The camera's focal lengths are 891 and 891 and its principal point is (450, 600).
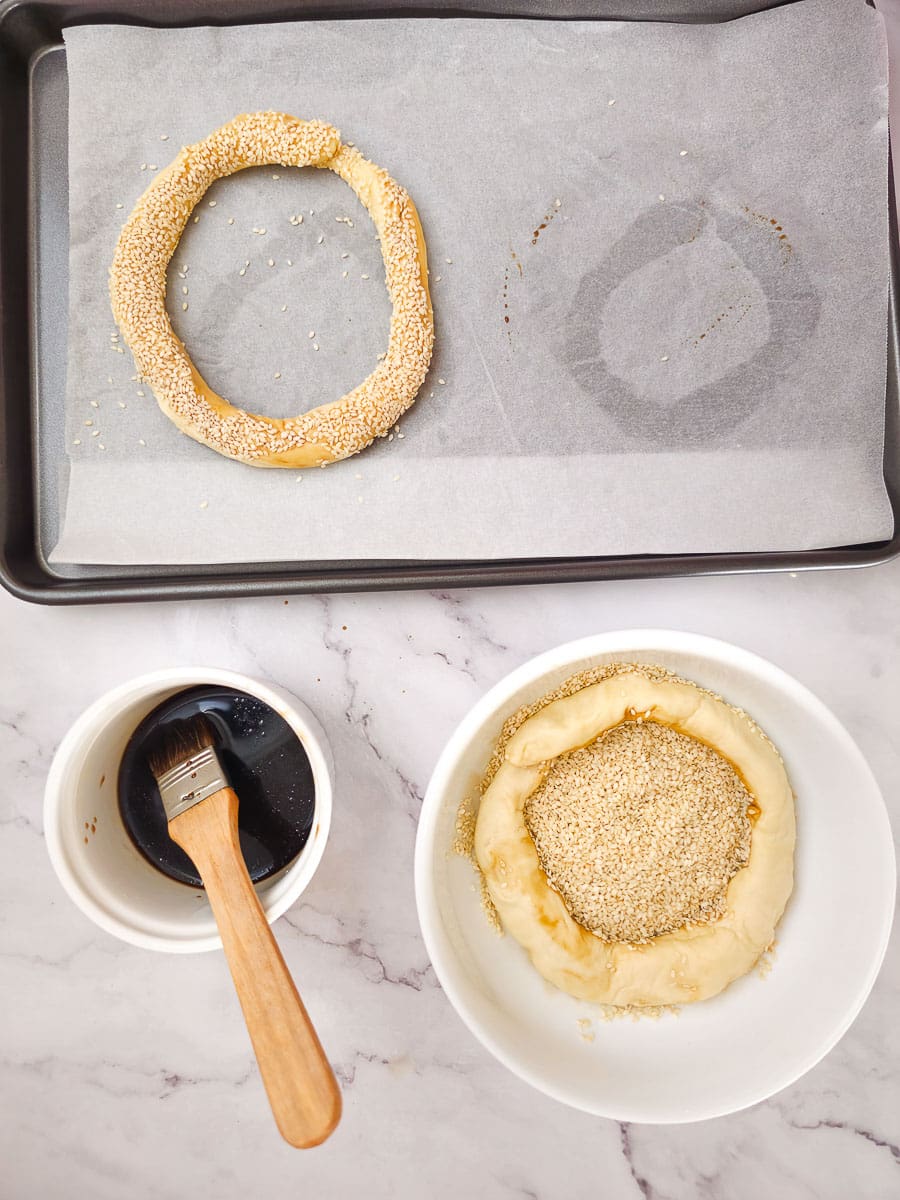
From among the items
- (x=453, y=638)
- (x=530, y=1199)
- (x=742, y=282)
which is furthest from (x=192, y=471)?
(x=530, y=1199)

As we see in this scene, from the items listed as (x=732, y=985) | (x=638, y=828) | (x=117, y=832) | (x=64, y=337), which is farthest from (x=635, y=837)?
(x=64, y=337)

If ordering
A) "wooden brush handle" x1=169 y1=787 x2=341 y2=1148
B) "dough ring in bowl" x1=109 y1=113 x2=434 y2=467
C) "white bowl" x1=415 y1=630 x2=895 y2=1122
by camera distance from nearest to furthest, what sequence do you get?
"wooden brush handle" x1=169 y1=787 x2=341 y2=1148 < "white bowl" x1=415 y1=630 x2=895 y2=1122 < "dough ring in bowl" x1=109 y1=113 x2=434 y2=467

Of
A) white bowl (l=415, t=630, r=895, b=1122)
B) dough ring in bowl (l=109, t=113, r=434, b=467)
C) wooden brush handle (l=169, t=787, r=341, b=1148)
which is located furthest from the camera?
dough ring in bowl (l=109, t=113, r=434, b=467)

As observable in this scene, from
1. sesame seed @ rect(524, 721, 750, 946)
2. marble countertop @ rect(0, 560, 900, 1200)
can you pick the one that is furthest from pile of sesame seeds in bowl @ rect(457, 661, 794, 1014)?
marble countertop @ rect(0, 560, 900, 1200)

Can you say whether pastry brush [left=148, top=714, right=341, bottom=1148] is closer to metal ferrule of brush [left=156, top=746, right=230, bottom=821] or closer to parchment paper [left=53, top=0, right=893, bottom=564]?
metal ferrule of brush [left=156, top=746, right=230, bottom=821]

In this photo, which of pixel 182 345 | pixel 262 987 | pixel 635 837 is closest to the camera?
pixel 262 987

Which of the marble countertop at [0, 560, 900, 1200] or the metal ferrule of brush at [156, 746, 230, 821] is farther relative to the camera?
the marble countertop at [0, 560, 900, 1200]

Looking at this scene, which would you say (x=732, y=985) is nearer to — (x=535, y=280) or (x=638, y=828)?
(x=638, y=828)

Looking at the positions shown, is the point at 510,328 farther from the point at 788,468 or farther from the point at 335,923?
the point at 335,923
